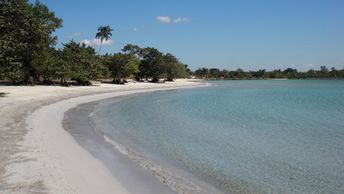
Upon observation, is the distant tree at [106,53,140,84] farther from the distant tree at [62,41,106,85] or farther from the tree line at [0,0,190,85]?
the distant tree at [62,41,106,85]

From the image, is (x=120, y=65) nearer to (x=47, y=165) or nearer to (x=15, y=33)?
(x=15, y=33)

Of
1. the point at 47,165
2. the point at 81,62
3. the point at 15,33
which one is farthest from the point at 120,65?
the point at 47,165

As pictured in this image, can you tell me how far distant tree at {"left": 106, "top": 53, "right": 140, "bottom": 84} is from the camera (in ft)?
251

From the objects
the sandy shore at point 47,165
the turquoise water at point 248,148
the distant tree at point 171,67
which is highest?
the distant tree at point 171,67

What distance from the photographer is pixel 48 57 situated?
5091 cm

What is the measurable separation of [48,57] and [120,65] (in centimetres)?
2632

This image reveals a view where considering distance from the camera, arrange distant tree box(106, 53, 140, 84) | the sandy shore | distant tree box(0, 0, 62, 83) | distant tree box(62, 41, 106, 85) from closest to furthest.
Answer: the sandy shore < distant tree box(0, 0, 62, 83) < distant tree box(62, 41, 106, 85) < distant tree box(106, 53, 140, 84)

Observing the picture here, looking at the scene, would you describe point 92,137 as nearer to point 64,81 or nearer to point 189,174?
point 189,174

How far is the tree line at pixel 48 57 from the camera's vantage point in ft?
101

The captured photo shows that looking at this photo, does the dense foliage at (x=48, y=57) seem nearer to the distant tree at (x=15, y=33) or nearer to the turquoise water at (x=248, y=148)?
the distant tree at (x=15, y=33)

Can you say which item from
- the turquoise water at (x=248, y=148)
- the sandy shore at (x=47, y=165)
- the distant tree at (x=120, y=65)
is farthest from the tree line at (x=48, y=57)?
the sandy shore at (x=47, y=165)

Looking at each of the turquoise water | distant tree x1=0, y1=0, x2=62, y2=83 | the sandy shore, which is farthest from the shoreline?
distant tree x1=0, y1=0, x2=62, y2=83

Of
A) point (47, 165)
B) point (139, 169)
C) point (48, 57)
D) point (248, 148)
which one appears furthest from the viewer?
point (48, 57)

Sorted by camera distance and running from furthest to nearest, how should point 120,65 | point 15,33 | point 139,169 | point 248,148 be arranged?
point 120,65 < point 15,33 < point 248,148 < point 139,169
